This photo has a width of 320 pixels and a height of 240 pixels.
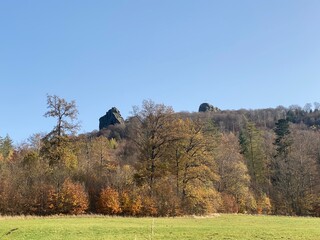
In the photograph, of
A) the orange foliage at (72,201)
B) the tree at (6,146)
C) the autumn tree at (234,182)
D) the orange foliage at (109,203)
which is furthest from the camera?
the tree at (6,146)

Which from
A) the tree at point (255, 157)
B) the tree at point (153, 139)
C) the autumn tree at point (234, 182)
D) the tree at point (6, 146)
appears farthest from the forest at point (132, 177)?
the tree at point (6, 146)

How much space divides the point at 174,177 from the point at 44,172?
1902 cm

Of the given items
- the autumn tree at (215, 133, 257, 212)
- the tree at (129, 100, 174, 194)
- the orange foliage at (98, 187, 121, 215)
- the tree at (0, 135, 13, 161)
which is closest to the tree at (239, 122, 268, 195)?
the autumn tree at (215, 133, 257, 212)

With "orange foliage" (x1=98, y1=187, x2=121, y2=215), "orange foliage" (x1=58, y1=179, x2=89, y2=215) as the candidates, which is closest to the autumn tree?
"orange foliage" (x1=98, y1=187, x2=121, y2=215)

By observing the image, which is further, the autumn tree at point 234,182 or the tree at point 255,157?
the tree at point 255,157

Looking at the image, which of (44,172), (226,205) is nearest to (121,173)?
(44,172)

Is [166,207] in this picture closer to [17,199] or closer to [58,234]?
[17,199]

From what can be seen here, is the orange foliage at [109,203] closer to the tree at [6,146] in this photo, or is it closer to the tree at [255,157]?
the tree at [255,157]

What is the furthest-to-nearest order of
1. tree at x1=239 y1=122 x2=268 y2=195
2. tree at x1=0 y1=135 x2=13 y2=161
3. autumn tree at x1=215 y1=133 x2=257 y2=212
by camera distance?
tree at x1=0 y1=135 x2=13 y2=161 → tree at x1=239 y1=122 x2=268 y2=195 → autumn tree at x1=215 y1=133 x2=257 y2=212

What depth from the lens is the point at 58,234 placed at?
25.2 metres

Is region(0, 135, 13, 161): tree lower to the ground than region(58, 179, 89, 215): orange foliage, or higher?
higher

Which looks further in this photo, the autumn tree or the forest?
the autumn tree

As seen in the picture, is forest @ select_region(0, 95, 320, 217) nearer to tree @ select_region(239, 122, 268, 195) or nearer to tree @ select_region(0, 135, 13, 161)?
tree @ select_region(239, 122, 268, 195)

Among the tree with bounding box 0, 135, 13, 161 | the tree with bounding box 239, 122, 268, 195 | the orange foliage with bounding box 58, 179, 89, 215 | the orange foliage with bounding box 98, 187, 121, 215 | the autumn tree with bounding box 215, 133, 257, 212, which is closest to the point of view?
the orange foliage with bounding box 58, 179, 89, 215
